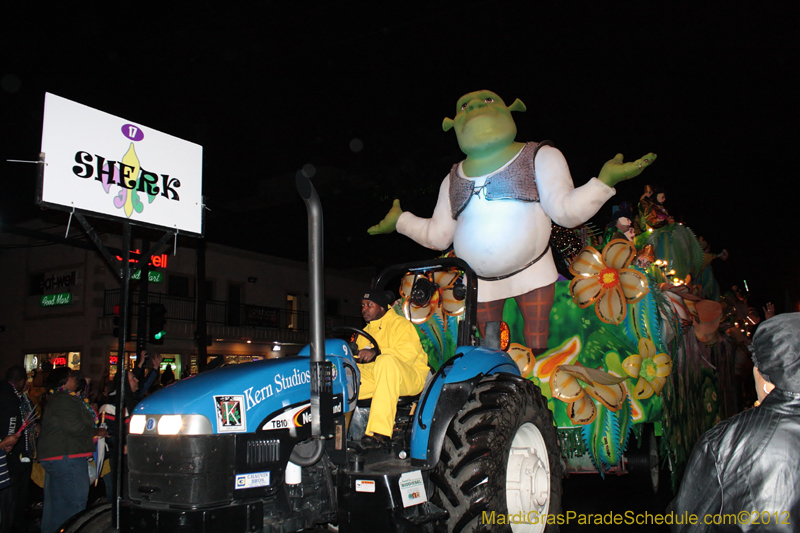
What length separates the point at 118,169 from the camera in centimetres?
400

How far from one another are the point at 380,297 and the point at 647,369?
2438mm

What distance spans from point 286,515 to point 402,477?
0.64 metres

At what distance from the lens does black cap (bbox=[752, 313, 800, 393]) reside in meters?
1.69

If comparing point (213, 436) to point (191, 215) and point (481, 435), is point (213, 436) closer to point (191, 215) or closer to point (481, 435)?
point (481, 435)

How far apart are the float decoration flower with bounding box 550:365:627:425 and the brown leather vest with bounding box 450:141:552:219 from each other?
149 centimetres

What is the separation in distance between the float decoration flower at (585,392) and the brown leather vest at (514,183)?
1.49 metres

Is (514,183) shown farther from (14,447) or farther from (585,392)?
(14,447)

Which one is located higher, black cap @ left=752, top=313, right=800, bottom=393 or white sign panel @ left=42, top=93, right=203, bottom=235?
white sign panel @ left=42, top=93, right=203, bottom=235

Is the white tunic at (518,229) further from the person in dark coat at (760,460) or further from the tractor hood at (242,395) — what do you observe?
the person in dark coat at (760,460)

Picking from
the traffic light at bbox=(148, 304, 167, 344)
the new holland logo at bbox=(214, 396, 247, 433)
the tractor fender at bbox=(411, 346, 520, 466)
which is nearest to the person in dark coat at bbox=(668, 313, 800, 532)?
the tractor fender at bbox=(411, 346, 520, 466)

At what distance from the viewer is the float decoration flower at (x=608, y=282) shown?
510 centimetres

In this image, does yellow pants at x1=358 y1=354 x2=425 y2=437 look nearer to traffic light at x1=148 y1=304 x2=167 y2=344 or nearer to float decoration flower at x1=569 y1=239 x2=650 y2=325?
float decoration flower at x1=569 y1=239 x2=650 y2=325

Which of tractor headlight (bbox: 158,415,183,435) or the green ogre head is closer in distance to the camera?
tractor headlight (bbox: 158,415,183,435)

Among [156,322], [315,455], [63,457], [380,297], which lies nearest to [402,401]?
[380,297]
